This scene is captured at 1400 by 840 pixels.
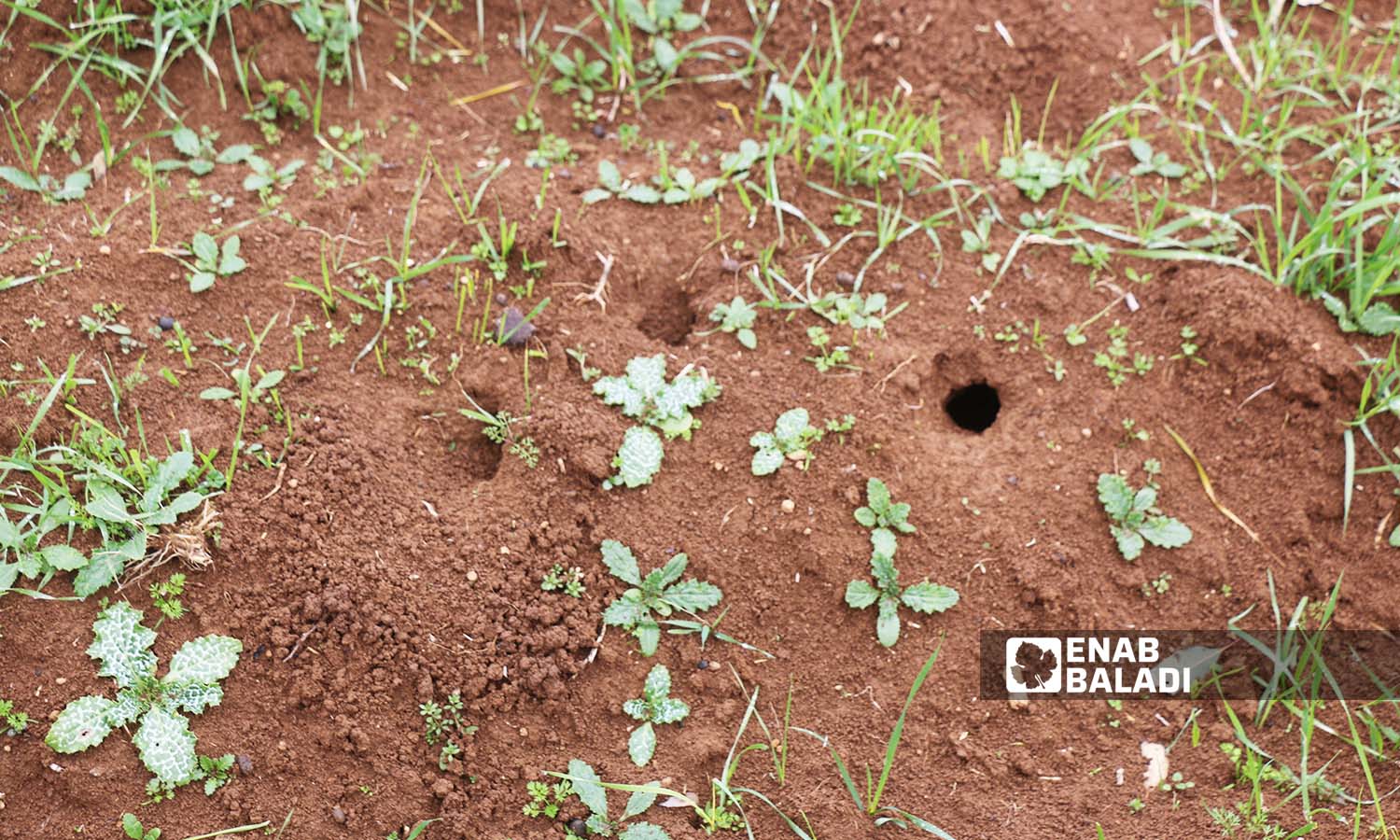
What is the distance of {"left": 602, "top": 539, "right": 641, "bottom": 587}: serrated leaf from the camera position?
233cm

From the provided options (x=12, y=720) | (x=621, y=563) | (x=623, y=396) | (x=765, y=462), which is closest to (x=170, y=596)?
(x=12, y=720)

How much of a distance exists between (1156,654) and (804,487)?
2.87 ft

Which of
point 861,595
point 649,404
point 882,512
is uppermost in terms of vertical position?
point 649,404

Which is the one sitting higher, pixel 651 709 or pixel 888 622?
pixel 888 622

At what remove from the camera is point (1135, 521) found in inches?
97.1

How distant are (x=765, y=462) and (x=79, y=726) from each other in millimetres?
1517

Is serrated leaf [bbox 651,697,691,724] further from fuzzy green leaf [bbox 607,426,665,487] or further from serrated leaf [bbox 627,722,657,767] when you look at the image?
fuzzy green leaf [bbox 607,426,665,487]

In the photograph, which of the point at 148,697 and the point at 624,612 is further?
the point at 624,612

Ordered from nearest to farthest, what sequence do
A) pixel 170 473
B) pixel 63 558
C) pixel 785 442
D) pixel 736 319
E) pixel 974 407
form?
pixel 63 558 < pixel 170 473 < pixel 785 442 < pixel 736 319 < pixel 974 407

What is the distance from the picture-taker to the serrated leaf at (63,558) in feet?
7.09

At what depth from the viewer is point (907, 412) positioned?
102 inches

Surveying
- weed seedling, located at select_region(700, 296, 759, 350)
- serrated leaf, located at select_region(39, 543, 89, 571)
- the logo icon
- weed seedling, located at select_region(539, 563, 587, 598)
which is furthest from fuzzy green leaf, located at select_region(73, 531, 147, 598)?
the logo icon

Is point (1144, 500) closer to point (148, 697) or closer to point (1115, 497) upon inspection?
point (1115, 497)

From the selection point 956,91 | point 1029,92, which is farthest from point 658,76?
point 1029,92
